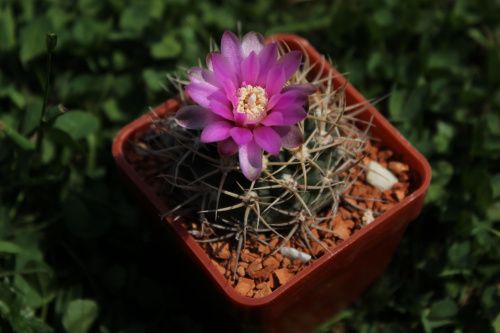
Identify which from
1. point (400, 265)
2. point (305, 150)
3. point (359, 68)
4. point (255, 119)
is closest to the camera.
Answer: point (255, 119)

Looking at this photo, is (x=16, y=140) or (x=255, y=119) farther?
(x=16, y=140)

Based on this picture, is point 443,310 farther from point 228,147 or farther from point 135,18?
point 135,18

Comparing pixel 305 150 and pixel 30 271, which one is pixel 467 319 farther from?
pixel 30 271

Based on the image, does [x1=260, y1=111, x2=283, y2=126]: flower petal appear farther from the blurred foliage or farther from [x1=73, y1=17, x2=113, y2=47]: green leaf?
[x1=73, y1=17, x2=113, y2=47]: green leaf

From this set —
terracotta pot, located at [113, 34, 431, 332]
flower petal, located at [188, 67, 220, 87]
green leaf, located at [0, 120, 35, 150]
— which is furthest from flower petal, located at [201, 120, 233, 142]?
green leaf, located at [0, 120, 35, 150]

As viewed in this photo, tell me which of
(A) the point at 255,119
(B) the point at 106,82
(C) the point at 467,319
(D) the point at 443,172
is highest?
(A) the point at 255,119

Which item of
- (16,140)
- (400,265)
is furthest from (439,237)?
(16,140)

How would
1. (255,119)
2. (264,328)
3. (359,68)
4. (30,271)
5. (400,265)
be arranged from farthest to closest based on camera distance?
(359,68) < (400,265) < (30,271) < (264,328) < (255,119)
